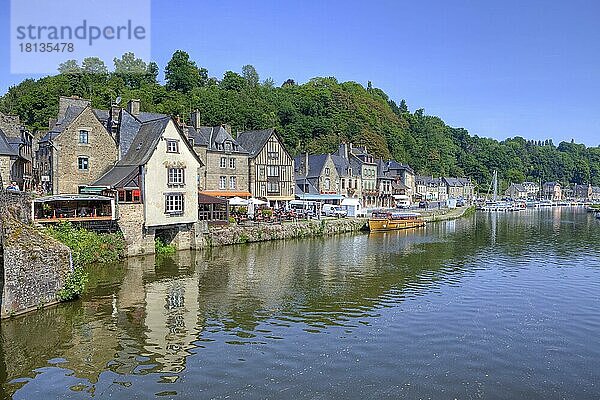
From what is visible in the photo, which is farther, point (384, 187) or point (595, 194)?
point (595, 194)

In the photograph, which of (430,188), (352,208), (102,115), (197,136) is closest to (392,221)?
(352,208)

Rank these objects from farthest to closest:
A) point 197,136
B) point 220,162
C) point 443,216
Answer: point 443,216
point 220,162
point 197,136

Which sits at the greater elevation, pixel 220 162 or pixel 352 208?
pixel 220 162

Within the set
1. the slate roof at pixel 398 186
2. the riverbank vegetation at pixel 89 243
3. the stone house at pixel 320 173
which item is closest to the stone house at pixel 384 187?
the slate roof at pixel 398 186

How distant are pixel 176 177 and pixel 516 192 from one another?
124657 mm

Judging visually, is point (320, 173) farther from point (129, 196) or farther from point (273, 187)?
point (129, 196)

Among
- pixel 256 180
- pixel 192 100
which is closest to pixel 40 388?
pixel 256 180

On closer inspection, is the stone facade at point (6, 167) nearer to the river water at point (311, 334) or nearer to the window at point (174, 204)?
the window at point (174, 204)

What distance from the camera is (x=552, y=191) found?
148m

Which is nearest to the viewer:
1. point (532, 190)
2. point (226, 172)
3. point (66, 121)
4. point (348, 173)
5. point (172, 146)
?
point (172, 146)

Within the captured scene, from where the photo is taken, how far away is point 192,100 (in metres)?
80.3

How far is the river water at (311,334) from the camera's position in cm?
1222

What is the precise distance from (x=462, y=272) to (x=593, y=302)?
287 inches

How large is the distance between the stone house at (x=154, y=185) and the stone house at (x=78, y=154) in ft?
2.53
